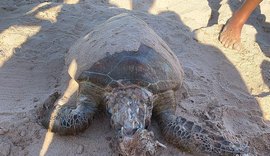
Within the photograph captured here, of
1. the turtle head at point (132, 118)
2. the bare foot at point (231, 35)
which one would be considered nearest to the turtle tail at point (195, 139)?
the turtle head at point (132, 118)

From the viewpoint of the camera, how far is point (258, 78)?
3023 millimetres

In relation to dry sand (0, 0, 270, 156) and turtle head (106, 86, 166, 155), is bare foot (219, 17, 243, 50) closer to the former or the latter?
dry sand (0, 0, 270, 156)

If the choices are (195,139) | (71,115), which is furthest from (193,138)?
(71,115)

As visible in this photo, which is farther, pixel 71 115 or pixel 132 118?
pixel 71 115

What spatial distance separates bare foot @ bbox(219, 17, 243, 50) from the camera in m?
3.39

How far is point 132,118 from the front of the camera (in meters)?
2.02

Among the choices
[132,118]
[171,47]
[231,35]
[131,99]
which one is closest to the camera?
[132,118]

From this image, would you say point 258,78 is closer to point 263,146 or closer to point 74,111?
point 263,146

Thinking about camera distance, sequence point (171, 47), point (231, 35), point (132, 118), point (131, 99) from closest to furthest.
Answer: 1. point (132, 118)
2. point (131, 99)
3. point (171, 47)
4. point (231, 35)

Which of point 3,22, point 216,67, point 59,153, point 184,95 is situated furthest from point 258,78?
point 3,22

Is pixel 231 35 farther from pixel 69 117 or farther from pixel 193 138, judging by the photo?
pixel 69 117

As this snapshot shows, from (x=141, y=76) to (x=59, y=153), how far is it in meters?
0.65

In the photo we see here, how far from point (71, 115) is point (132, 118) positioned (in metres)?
0.39

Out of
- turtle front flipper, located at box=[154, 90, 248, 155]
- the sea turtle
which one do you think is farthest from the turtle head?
turtle front flipper, located at box=[154, 90, 248, 155]
